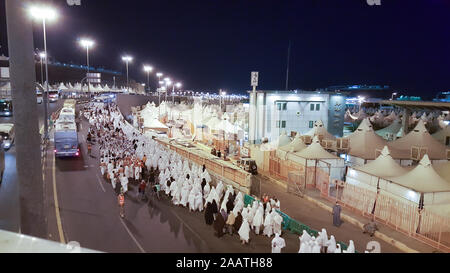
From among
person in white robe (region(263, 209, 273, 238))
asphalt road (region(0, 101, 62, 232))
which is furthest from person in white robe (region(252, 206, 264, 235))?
asphalt road (region(0, 101, 62, 232))

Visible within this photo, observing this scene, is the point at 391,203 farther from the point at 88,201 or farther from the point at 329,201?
the point at 88,201

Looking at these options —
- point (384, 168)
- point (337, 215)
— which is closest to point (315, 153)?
point (384, 168)

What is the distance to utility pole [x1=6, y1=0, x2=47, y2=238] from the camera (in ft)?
12.8

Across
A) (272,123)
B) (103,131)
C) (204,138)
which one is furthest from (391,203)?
(103,131)

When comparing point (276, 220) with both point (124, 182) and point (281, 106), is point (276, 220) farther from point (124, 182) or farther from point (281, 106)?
point (281, 106)

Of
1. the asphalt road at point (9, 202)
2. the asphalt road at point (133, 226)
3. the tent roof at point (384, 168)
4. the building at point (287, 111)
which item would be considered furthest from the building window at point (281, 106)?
the asphalt road at point (9, 202)

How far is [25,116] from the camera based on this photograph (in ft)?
13.2

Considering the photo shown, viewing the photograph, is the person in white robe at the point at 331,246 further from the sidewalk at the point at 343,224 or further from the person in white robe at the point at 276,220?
the person in white robe at the point at 276,220

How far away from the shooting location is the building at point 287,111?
31.0 m

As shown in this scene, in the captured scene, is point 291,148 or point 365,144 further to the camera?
point 291,148

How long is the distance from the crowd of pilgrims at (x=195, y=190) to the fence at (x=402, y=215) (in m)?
3.67

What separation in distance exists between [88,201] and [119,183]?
105 inches

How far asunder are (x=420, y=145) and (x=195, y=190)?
1534 centimetres

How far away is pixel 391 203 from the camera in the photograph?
12.7 m
